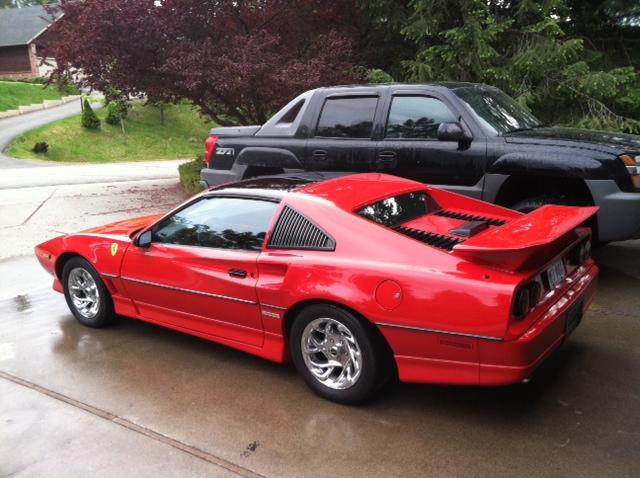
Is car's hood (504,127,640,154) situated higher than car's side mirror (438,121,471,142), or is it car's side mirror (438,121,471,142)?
car's side mirror (438,121,471,142)

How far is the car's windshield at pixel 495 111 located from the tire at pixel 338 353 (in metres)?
3.01

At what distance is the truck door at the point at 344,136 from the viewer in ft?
19.8

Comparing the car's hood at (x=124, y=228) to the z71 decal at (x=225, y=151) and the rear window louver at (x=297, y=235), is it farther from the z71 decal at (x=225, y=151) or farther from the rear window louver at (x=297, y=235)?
the z71 decal at (x=225, y=151)

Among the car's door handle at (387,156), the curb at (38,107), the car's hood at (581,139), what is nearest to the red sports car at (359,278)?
the car's hood at (581,139)

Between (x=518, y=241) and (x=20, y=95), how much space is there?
49.3 metres

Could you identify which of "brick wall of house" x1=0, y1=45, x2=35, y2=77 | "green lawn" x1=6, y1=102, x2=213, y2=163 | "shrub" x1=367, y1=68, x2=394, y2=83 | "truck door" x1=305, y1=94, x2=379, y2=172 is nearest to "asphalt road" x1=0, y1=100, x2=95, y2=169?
"green lawn" x1=6, y1=102, x2=213, y2=163

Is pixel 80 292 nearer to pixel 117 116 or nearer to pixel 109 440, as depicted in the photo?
pixel 109 440

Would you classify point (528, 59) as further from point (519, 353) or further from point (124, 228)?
point (519, 353)

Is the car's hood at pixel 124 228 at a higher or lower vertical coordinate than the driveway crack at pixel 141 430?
higher

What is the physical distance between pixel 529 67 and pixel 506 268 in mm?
7498

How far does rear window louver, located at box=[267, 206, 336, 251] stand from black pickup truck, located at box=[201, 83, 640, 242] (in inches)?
89.9

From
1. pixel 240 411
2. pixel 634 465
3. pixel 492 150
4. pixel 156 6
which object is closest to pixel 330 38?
pixel 156 6

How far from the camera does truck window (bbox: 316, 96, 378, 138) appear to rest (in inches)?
240

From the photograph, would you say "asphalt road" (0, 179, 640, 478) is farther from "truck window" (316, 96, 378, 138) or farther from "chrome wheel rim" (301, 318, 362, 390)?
"truck window" (316, 96, 378, 138)
